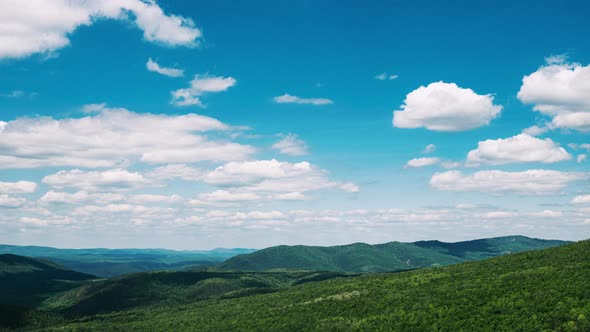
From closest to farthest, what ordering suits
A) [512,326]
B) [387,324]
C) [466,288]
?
[512,326] → [387,324] → [466,288]

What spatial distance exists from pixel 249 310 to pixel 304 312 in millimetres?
24257

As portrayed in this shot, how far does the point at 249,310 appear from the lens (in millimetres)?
124375

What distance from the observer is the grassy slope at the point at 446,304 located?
67262 mm

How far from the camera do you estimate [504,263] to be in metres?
111

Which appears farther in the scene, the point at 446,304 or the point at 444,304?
the point at 444,304

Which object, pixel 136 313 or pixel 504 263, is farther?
pixel 136 313

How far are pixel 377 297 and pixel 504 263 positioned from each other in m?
32.9

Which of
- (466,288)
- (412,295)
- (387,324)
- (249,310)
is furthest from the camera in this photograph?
(249,310)

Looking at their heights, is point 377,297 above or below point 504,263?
below

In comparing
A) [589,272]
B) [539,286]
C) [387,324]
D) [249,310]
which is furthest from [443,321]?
[249,310]

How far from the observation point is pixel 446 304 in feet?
273

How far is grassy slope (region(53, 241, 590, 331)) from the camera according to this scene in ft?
221

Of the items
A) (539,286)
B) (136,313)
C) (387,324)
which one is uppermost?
(539,286)

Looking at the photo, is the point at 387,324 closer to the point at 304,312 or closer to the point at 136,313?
the point at 304,312
